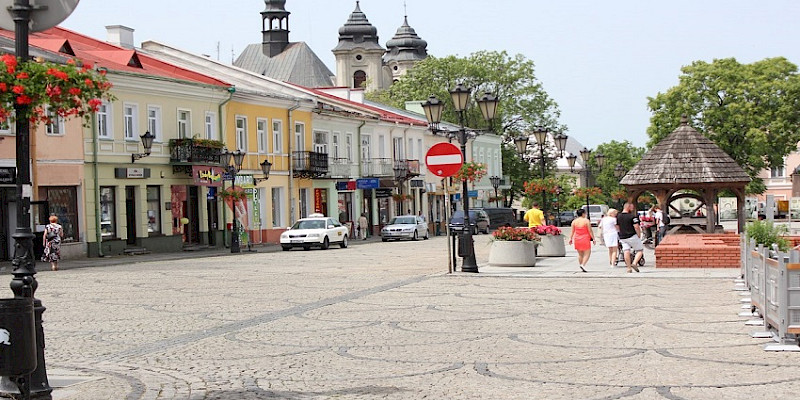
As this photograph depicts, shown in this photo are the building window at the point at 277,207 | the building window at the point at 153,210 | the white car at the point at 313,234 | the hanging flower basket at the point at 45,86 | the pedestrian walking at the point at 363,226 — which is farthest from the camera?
the pedestrian walking at the point at 363,226

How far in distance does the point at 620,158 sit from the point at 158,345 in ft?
369

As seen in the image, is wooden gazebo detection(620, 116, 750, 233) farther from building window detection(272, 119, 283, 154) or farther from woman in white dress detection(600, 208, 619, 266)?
building window detection(272, 119, 283, 154)

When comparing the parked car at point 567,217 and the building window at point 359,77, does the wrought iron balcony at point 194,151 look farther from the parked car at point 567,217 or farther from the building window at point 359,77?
the building window at point 359,77

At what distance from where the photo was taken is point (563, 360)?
1053cm

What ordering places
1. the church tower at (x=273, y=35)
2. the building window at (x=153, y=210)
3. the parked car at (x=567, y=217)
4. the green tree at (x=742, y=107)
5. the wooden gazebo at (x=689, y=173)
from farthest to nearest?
the church tower at (x=273, y=35) → the parked car at (x=567, y=217) → the green tree at (x=742, y=107) → the building window at (x=153, y=210) → the wooden gazebo at (x=689, y=173)

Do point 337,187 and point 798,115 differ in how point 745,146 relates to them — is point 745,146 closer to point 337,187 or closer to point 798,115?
point 798,115

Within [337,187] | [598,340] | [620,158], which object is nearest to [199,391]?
[598,340]

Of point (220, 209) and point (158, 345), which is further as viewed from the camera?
point (220, 209)

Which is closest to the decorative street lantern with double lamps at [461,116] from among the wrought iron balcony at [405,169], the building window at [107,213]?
the building window at [107,213]

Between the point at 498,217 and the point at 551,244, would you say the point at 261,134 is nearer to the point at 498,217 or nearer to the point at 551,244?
the point at 498,217

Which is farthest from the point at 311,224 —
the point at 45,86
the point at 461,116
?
the point at 45,86

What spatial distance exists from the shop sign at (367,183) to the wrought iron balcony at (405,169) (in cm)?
386

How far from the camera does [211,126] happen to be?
4791 cm

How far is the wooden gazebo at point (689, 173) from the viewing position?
32.2 metres
